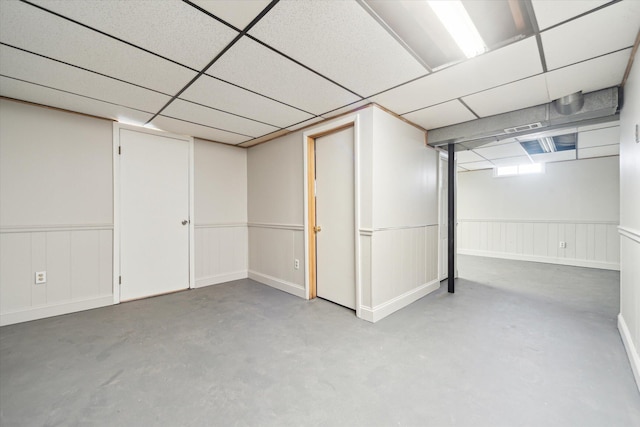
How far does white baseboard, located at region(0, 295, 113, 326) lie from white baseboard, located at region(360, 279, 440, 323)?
9.93 feet

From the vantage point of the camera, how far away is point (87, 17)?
1470mm

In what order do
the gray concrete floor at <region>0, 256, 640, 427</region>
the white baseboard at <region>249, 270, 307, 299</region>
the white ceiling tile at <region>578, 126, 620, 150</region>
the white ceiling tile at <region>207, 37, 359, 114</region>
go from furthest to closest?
1. the white ceiling tile at <region>578, 126, 620, 150</region>
2. the white baseboard at <region>249, 270, 307, 299</region>
3. the white ceiling tile at <region>207, 37, 359, 114</region>
4. the gray concrete floor at <region>0, 256, 640, 427</region>

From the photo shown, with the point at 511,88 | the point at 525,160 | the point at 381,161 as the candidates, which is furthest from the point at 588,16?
the point at 525,160

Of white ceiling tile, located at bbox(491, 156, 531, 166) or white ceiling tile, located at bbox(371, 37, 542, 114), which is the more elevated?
white ceiling tile, located at bbox(371, 37, 542, 114)

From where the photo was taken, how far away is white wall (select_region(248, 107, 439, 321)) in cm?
277

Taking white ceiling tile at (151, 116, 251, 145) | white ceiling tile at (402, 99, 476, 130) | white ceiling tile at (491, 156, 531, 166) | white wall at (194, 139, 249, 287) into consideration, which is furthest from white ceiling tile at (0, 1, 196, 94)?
white ceiling tile at (491, 156, 531, 166)

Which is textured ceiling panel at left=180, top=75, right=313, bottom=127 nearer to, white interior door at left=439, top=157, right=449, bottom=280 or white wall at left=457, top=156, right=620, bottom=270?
white interior door at left=439, top=157, right=449, bottom=280

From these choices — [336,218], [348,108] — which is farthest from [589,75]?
[336,218]

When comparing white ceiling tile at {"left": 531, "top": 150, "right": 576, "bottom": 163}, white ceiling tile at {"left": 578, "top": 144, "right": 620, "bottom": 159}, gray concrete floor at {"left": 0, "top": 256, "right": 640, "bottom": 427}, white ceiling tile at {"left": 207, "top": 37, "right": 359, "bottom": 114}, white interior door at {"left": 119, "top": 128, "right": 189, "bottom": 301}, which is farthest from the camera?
white ceiling tile at {"left": 531, "top": 150, "right": 576, "bottom": 163}

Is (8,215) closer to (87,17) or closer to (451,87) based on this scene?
(87,17)

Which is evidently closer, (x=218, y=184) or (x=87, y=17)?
(x=87, y=17)

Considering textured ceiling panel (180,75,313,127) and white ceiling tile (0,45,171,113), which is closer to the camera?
white ceiling tile (0,45,171,113)

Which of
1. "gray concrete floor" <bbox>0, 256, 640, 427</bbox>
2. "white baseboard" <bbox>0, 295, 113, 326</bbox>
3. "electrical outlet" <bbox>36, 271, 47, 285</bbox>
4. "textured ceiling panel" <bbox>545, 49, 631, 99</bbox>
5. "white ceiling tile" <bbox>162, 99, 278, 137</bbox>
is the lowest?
"gray concrete floor" <bbox>0, 256, 640, 427</bbox>

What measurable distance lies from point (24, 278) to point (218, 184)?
2.34 metres
